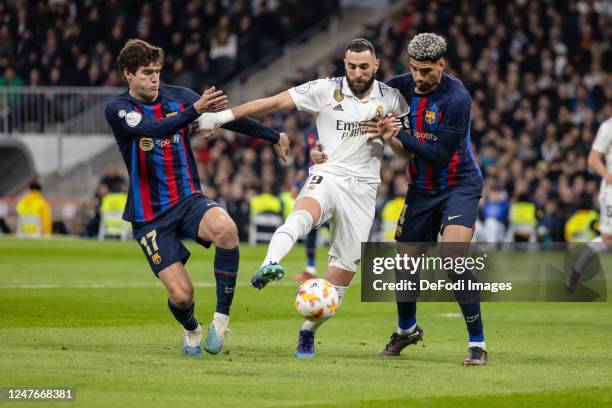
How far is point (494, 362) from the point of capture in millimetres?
10094

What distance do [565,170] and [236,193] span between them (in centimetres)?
706

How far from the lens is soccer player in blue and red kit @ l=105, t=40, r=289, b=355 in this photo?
10.0 meters

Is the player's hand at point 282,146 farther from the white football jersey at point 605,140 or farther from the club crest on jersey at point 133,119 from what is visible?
the white football jersey at point 605,140

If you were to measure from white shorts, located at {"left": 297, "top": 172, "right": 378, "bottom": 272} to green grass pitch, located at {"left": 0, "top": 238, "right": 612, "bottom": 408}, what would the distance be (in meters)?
0.81

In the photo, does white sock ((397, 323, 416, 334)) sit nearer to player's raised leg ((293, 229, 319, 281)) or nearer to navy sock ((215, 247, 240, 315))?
navy sock ((215, 247, 240, 315))

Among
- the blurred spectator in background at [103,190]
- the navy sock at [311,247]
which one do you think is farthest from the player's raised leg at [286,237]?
the blurred spectator in background at [103,190]

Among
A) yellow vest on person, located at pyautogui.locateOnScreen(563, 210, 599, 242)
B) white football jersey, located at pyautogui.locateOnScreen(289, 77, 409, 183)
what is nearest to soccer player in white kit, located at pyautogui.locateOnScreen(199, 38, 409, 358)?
white football jersey, located at pyautogui.locateOnScreen(289, 77, 409, 183)

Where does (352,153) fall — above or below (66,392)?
above

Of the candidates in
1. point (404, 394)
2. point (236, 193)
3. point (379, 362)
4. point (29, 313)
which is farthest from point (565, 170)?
point (404, 394)

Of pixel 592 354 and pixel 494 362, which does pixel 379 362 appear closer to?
pixel 494 362

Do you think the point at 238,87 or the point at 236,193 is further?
the point at 238,87

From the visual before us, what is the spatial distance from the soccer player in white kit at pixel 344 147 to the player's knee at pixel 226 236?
526 millimetres

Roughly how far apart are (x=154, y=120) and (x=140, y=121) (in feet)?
0.36

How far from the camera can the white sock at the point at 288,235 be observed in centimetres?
945
